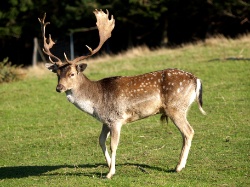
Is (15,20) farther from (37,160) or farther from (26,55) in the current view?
(37,160)

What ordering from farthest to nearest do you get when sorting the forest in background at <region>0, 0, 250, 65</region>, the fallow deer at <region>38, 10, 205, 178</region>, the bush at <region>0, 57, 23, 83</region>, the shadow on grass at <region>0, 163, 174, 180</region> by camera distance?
the forest in background at <region>0, 0, 250, 65</region> < the bush at <region>0, 57, 23, 83</region> < the shadow on grass at <region>0, 163, 174, 180</region> < the fallow deer at <region>38, 10, 205, 178</region>

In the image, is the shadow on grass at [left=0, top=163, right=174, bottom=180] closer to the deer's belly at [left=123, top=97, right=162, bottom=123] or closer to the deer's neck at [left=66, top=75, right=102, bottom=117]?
the deer's belly at [left=123, top=97, right=162, bottom=123]

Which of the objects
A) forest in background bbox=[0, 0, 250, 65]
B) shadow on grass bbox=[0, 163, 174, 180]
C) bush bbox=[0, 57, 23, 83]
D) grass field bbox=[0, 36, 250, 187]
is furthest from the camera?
forest in background bbox=[0, 0, 250, 65]

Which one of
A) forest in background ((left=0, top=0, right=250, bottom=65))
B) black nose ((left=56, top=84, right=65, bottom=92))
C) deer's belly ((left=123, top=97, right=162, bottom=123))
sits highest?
black nose ((left=56, top=84, right=65, bottom=92))

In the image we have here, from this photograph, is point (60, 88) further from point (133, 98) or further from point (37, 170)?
point (37, 170)

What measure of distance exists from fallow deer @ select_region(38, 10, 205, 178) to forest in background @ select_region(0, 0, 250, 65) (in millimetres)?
17990

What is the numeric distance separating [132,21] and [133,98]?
21061 millimetres

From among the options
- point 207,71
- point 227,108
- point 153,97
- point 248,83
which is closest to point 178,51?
point 207,71

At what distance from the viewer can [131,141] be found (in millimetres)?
11539

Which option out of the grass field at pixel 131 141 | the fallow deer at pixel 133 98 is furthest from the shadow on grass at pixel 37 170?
the fallow deer at pixel 133 98

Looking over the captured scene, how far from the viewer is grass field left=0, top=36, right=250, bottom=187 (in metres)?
8.93

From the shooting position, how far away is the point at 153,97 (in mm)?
9156

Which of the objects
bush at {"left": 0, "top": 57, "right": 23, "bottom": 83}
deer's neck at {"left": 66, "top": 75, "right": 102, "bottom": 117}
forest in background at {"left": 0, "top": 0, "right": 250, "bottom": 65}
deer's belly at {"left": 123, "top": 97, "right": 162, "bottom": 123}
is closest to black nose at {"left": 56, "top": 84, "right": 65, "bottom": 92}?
deer's neck at {"left": 66, "top": 75, "right": 102, "bottom": 117}

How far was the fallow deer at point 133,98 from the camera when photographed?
9109 millimetres
